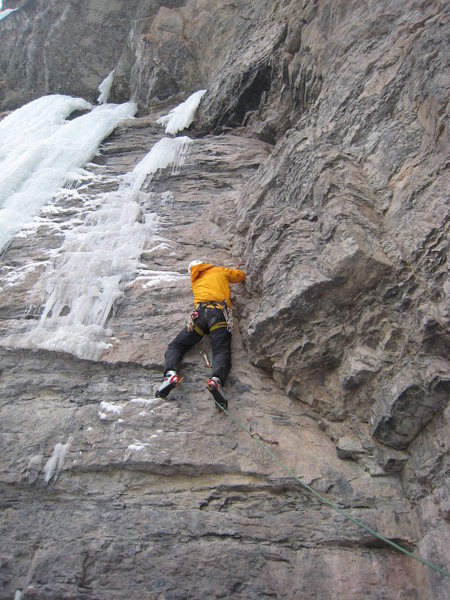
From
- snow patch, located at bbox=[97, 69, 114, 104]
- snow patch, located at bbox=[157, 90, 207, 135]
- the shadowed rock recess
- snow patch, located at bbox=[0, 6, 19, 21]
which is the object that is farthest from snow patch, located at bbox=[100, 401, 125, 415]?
snow patch, located at bbox=[0, 6, 19, 21]

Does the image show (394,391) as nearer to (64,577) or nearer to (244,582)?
(244,582)

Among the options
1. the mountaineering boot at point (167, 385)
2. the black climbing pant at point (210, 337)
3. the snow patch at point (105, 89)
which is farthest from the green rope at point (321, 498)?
the snow patch at point (105, 89)

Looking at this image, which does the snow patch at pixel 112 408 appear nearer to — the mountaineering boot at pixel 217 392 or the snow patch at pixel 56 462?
the snow patch at pixel 56 462

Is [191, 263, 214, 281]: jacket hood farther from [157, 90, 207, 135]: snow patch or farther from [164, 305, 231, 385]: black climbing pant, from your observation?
[157, 90, 207, 135]: snow patch

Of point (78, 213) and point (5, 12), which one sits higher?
point (5, 12)

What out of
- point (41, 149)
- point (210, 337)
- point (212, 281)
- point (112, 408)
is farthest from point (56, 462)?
point (41, 149)

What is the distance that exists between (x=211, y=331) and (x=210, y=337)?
0.22 ft

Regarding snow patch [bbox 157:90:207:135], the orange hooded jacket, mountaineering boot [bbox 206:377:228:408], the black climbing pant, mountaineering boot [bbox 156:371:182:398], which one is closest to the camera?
mountaineering boot [bbox 206:377:228:408]

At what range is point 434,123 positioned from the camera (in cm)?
426

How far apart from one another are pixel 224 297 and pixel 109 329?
132cm

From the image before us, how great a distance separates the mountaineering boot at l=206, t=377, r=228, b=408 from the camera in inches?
157

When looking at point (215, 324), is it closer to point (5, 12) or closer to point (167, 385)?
point (167, 385)

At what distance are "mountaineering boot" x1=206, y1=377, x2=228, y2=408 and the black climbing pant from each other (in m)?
0.27

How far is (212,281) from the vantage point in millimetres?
4914
